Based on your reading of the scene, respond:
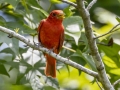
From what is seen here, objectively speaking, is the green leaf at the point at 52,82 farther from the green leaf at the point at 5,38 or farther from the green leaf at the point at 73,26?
the green leaf at the point at 5,38

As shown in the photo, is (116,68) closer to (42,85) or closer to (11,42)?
(42,85)

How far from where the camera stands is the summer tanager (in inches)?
193

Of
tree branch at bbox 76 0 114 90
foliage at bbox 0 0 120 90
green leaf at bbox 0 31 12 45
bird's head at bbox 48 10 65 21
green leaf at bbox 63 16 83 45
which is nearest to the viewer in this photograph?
tree branch at bbox 76 0 114 90

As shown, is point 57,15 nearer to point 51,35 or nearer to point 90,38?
point 51,35

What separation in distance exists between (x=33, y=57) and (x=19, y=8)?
1.68 ft

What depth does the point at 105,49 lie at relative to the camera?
196 inches

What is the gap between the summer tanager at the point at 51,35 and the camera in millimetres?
4895

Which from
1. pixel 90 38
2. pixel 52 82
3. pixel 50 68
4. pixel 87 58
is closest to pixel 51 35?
pixel 50 68

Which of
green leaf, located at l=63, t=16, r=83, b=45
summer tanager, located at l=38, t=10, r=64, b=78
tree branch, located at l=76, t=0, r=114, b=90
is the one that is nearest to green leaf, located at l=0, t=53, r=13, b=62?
summer tanager, located at l=38, t=10, r=64, b=78

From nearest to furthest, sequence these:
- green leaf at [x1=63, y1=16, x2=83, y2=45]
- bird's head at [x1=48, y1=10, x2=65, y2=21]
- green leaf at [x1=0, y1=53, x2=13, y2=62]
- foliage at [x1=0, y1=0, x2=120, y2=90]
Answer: green leaf at [x1=63, y1=16, x2=83, y2=45] → foliage at [x1=0, y1=0, x2=120, y2=90] → bird's head at [x1=48, y1=10, x2=65, y2=21] → green leaf at [x1=0, y1=53, x2=13, y2=62]

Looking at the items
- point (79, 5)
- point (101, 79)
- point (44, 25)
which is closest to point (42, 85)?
point (44, 25)

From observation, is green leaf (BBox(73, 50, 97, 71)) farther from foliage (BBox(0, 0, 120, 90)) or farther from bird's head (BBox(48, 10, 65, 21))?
bird's head (BBox(48, 10, 65, 21))

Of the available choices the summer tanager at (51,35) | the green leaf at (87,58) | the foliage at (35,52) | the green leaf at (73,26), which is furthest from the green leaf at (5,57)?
the green leaf at (87,58)

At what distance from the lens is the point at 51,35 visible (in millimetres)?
5008
